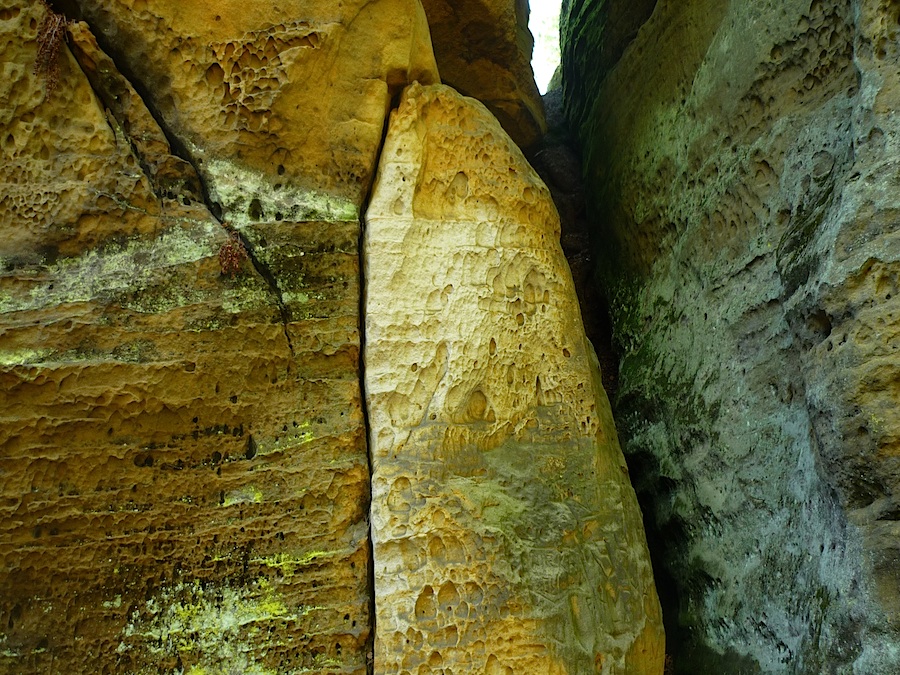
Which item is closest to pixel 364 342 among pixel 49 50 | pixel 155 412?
pixel 155 412

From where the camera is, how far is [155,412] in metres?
3.72

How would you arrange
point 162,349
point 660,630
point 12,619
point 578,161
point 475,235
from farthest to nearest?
point 578,161 < point 475,235 < point 660,630 < point 162,349 < point 12,619

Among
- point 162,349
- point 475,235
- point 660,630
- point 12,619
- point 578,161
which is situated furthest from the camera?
point 578,161

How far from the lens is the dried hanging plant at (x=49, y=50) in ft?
Result: 12.8

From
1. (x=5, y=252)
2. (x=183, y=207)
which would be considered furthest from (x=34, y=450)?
(x=183, y=207)

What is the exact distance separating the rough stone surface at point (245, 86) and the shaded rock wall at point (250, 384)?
0.04 feet

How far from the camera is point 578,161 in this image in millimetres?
7438

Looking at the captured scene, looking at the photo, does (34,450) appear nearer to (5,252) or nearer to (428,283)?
(5,252)

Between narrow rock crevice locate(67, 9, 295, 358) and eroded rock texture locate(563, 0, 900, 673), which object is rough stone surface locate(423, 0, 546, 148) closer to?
Answer: eroded rock texture locate(563, 0, 900, 673)

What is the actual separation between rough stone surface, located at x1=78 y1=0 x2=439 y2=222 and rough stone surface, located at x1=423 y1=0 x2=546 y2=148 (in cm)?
225

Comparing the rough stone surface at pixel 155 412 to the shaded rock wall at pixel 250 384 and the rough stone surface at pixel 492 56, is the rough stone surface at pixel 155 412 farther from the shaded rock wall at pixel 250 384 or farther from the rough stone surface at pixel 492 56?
the rough stone surface at pixel 492 56

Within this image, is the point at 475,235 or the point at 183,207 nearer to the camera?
the point at 183,207

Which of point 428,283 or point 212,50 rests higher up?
point 212,50

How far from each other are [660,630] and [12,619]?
10.8ft
